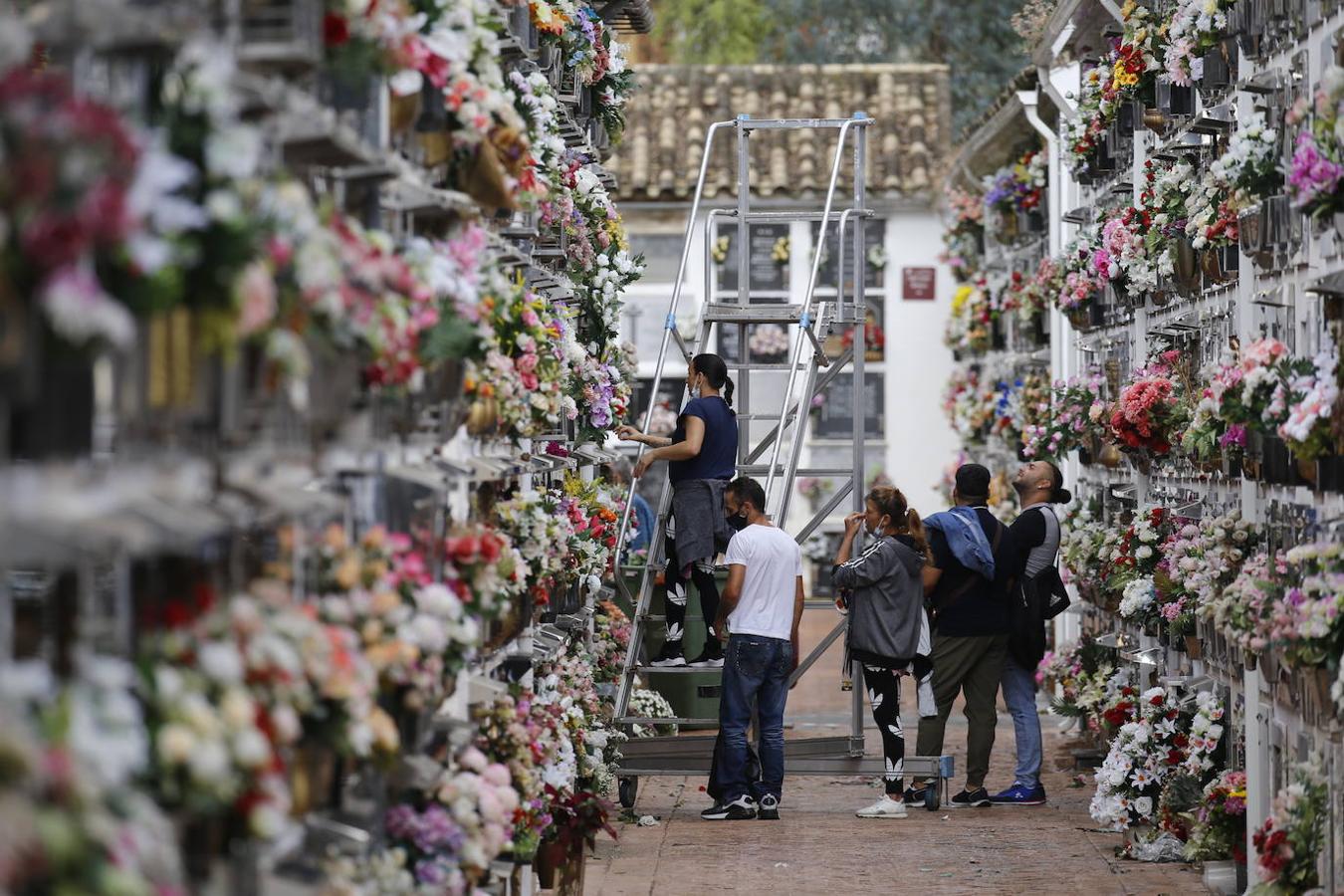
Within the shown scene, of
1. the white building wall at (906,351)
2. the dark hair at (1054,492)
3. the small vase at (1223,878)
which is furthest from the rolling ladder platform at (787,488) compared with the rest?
the white building wall at (906,351)

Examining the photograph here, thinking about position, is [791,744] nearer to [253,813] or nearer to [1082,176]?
[1082,176]

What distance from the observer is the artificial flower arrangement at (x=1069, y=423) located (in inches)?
610

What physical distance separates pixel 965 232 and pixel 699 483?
Result: 11678 millimetres

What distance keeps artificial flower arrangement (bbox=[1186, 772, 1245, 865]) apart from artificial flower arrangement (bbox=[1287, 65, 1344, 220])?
12.8 ft

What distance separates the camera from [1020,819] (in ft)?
42.7

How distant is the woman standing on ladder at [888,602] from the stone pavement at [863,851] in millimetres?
786

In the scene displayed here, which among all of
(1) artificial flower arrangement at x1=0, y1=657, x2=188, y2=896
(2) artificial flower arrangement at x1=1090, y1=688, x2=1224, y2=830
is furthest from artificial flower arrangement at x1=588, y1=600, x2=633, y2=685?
(1) artificial flower arrangement at x1=0, y1=657, x2=188, y2=896

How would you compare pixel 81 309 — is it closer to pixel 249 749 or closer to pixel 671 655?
pixel 249 749

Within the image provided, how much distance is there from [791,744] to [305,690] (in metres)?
8.81

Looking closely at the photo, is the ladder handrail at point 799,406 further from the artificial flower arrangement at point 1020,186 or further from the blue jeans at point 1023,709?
the artificial flower arrangement at point 1020,186

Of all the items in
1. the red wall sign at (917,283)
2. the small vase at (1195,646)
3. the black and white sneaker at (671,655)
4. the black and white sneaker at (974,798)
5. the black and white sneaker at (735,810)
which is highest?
the red wall sign at (917,283)

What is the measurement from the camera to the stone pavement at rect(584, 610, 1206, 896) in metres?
10.8

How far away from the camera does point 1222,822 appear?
35.1ft

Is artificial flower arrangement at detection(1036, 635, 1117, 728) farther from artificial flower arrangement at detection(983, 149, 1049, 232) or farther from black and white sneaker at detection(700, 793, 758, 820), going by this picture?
artificial flower arrangement at detection(983, 149, 1049, 232)
